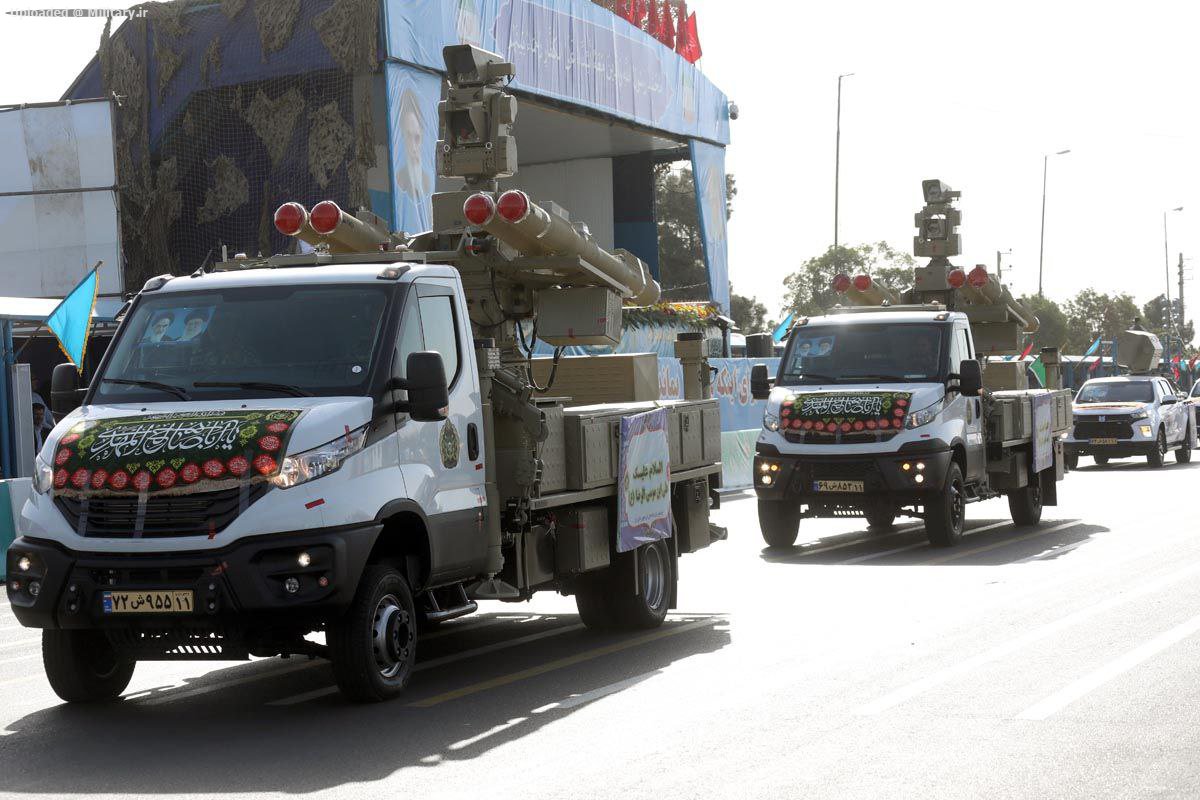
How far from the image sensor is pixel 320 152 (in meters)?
29.0

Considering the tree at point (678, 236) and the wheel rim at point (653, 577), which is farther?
the tree at point (678, 236)

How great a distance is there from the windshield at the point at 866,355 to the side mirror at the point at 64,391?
9701 millimetres

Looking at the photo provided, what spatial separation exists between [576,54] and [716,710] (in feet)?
95.1

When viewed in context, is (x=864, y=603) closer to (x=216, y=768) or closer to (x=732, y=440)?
(x=216, y=768)

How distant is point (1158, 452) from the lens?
32.7 meters

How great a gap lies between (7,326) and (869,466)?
9498 millimetres

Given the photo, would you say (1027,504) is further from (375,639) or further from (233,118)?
(233,118)

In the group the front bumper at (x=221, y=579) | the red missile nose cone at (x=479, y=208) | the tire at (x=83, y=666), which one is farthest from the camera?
the red missile nose cone at (x=479, y=208)

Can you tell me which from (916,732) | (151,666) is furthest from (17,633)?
(916,732)

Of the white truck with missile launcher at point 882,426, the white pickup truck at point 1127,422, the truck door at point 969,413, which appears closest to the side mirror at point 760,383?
the white truck with missile launcher at point 882,426

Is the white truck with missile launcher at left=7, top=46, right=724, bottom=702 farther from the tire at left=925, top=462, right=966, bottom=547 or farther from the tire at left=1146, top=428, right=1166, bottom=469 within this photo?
the tire at left=1146, top=428, right=1166, bottom=469

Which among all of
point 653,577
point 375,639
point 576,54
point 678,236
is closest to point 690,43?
point 576,54

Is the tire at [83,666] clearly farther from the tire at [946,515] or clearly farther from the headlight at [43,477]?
the tire at [946,515]

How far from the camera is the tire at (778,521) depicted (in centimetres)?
1714
